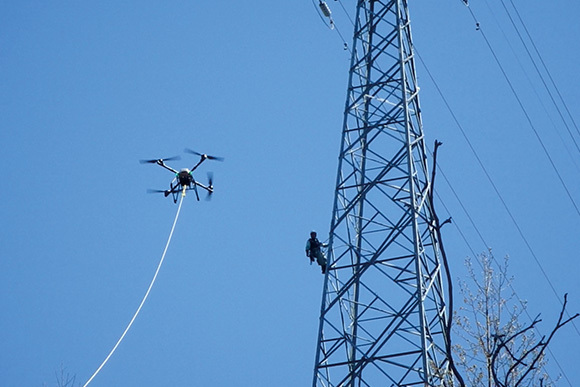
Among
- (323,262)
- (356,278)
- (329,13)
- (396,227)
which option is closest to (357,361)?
(356,278)

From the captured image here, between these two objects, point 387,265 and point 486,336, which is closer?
point 486,336

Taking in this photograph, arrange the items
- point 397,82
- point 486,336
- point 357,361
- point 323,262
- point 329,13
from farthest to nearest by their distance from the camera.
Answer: point 329,13 → point 323,262 → point 397,82 → point 357,361 → point 486,336

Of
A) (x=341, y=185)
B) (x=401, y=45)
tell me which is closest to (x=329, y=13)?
(x=401, y=45)

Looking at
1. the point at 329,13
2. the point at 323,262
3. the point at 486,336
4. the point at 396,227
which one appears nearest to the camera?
the point at 486,336

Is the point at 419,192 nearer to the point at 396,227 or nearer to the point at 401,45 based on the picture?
the point at 396,227

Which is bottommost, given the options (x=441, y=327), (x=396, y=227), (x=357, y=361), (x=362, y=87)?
(x=357, y=361)

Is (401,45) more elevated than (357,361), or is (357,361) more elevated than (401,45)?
(401,45)

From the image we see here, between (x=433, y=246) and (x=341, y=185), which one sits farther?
(x=341, y=185)

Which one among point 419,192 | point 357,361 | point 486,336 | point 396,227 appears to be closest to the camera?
point 486,336

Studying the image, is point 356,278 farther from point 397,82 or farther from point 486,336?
point 397,82
